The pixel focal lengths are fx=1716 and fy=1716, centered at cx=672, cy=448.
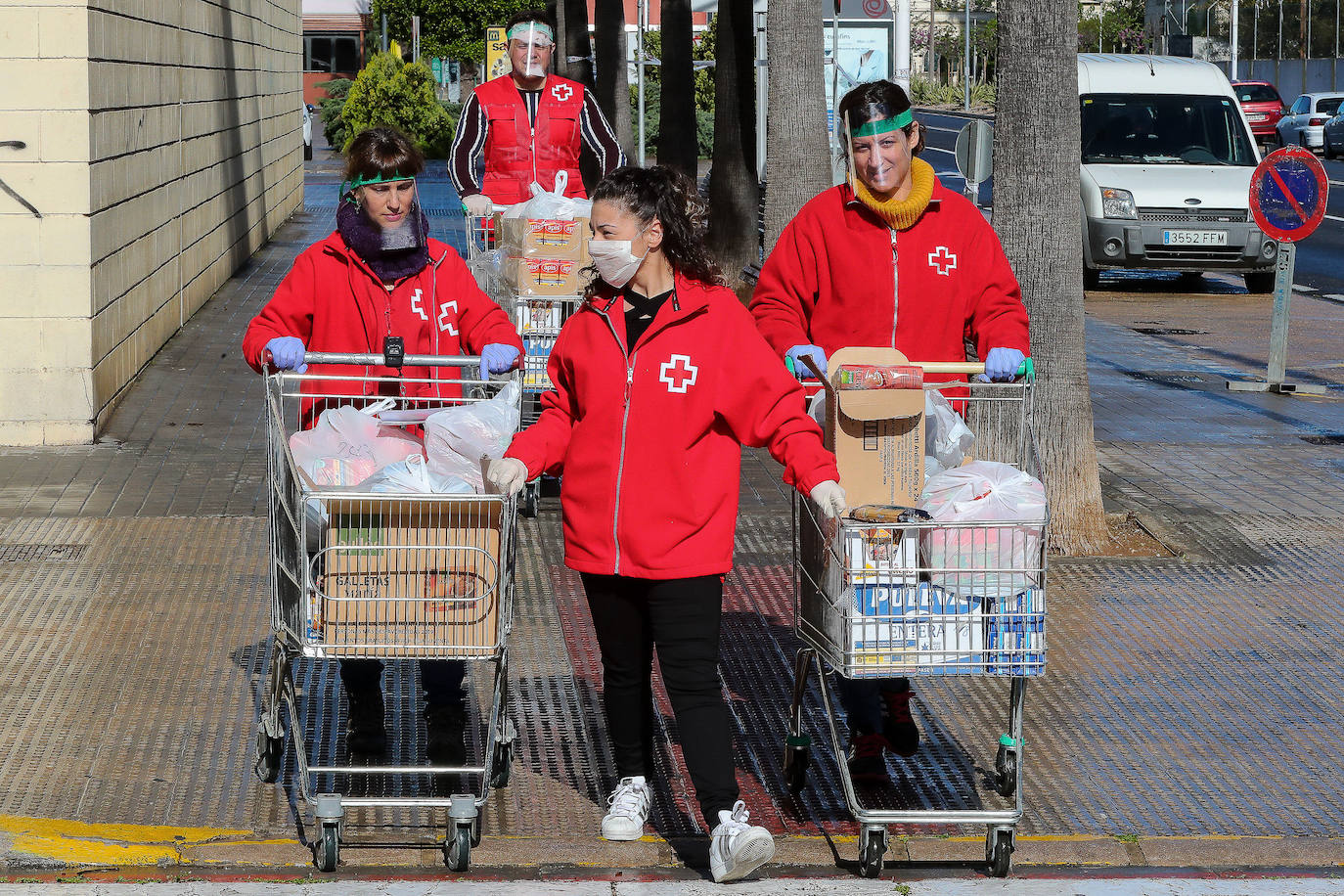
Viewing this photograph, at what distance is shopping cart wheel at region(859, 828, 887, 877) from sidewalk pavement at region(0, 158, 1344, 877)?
0.13 metres

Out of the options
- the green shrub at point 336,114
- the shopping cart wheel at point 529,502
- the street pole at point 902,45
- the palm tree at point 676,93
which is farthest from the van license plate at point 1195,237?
the green shrub at point 336,114

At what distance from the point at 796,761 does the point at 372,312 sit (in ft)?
6.58

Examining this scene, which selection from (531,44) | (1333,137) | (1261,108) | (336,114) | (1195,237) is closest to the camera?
(531,44)

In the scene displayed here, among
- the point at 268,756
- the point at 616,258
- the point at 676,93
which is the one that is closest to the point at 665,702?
the point at 268,756

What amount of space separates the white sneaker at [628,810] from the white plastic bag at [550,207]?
4.63 meters

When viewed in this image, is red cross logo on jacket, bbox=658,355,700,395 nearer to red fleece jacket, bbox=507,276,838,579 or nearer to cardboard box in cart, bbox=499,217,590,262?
red fleece jacket, bbox=507,276,838,579

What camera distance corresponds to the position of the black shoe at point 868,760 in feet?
17.7

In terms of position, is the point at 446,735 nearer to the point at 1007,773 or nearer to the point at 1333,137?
the point at 1007,773

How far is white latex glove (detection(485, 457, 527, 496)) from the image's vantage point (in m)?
4.59

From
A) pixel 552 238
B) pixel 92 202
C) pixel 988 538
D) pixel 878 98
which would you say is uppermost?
pixel 878 98

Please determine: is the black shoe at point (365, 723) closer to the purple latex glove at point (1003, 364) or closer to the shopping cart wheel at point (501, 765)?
the shopping cart wheel at point (501, 765)

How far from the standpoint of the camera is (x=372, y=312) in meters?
5.66

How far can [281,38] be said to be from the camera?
25.0 m

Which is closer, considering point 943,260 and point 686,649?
point 686,649
